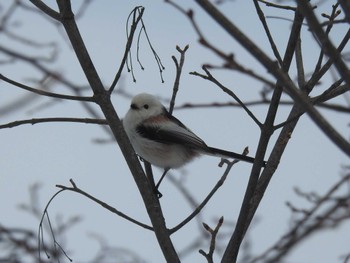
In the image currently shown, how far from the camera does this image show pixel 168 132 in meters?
4.54

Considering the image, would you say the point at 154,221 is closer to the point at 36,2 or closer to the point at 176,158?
the point at 36,2

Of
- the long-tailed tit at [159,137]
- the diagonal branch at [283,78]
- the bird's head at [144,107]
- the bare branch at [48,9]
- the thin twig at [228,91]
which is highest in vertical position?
the bird's head at [144,107]

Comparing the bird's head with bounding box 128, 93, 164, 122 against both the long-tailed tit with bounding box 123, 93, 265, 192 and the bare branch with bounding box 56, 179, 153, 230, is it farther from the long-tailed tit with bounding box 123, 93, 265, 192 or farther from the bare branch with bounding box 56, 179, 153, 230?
the bare branch with bounding box 56, 179, 153, 230

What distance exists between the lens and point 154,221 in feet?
9.66

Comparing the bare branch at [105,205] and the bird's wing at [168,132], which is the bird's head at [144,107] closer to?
the bird's wing at [168,132]

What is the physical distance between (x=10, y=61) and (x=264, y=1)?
1.89 m

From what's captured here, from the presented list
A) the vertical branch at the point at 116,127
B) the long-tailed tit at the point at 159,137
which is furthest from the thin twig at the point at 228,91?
the long-tailed tit at the point at 159,137

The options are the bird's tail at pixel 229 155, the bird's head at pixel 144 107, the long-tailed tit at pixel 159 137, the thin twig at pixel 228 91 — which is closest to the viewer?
the thin twig at pixel 228 91

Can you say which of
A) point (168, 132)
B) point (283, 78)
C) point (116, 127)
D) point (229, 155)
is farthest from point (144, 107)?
point (283, 78)

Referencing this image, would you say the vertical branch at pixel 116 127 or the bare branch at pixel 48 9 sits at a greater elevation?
the bare branch at pixel 48 9

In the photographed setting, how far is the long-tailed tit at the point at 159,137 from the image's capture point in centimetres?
438

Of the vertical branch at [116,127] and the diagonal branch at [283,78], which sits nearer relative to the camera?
the diagonal branch at [283,78]

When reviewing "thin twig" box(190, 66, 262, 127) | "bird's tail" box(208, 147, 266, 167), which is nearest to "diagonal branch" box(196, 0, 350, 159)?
"thin twig" box(190, 66, 262, 127)

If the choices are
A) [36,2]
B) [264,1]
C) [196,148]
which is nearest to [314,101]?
[264,1]
